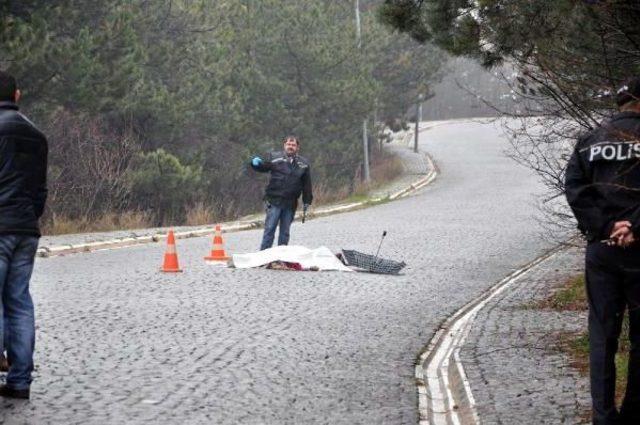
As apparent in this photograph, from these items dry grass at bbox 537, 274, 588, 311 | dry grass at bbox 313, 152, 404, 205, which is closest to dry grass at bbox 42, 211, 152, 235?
dry grass at bbox 313, 152, 404, 205

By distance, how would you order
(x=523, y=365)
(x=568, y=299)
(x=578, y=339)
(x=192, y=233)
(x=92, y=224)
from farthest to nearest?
(x=92, y=224), (x=192, y=233), (x=568, y=299), (x=578, y=339), (x=523, y=365)

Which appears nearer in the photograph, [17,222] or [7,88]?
[17,222]

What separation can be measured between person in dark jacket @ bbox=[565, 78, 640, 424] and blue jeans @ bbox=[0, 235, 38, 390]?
350 centimetres

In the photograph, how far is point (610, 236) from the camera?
6605mm

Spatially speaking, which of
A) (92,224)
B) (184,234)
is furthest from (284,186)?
(92,224)

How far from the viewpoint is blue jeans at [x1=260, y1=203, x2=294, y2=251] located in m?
18.7

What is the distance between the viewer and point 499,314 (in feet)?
42.3

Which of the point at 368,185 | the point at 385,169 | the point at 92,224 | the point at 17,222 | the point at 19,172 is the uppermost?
the point at 19,172

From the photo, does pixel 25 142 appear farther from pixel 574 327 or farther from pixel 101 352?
pixel 574 327

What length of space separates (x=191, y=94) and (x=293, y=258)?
80.5 ft

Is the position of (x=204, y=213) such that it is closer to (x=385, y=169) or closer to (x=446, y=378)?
(x=385, y=169)

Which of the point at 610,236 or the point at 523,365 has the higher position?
the point at 610,236

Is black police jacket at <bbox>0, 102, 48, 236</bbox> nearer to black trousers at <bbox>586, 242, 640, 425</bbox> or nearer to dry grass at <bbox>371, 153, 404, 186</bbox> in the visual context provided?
black trousers at <bbox>586, 242, 640, 425</bbox>

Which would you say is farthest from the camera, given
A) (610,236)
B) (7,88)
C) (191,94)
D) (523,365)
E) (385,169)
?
(385,169)
